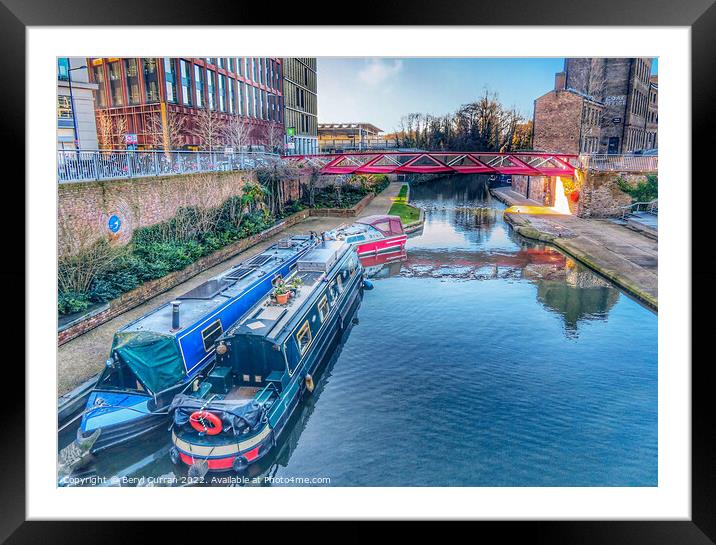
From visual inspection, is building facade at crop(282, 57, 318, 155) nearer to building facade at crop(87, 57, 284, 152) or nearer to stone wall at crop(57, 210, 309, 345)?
building facade at crop(87, 57, 284, 152)

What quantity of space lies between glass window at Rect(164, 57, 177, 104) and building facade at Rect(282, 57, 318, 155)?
579 cm

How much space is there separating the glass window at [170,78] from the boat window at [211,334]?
10346 mm

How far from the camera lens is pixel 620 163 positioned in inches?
669

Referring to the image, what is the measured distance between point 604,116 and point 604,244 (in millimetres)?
9248

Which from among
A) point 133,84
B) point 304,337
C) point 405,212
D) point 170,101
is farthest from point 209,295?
point 405,212

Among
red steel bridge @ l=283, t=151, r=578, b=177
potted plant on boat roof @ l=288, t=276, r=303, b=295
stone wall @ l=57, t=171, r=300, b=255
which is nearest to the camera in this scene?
potted plant on boat roof @ l=288, t=276, r=303, b=295

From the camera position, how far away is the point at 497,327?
35.6ft

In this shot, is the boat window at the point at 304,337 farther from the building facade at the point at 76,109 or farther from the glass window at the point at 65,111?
the glass window at the point at 65,111

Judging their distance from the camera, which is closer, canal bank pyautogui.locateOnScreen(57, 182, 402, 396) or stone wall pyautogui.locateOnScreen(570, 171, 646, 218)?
canal bank pyautogui.locateOnScreen(57, 182, 402, 396)

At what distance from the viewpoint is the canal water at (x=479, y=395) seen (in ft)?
22.3

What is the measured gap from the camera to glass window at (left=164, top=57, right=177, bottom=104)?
15336 millimetres

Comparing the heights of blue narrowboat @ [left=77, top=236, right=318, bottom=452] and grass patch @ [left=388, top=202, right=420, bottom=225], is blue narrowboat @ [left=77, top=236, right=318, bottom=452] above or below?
below

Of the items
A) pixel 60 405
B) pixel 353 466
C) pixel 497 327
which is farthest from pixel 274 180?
pixel 353 466

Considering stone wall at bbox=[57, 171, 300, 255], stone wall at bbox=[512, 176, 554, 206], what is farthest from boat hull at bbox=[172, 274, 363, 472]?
stone wall at bbox=[512, 176, 554, 206]
